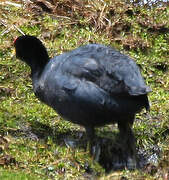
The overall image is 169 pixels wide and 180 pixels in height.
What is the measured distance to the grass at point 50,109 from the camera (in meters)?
6.30

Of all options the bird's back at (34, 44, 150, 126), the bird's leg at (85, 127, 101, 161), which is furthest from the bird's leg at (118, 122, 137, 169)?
the bird's back at (34, 44, 150, 126)

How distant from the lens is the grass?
6305mm

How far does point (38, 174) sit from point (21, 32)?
3207 millimetres

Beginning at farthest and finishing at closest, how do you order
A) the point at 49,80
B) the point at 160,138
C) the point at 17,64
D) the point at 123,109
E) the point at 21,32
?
the point at 21,32, the point at 17,64, the point at 160,138, the point at 49,80, the point at 123,109

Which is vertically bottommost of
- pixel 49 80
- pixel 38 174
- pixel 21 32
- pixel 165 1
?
pixel 38 174

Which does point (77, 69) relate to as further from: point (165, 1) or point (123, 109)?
point (165, 1)

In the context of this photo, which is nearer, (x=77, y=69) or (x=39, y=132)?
(x=77, y=69)

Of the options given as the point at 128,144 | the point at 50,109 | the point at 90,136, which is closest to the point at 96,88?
the point at 90,136

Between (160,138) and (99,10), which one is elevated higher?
(99,10)

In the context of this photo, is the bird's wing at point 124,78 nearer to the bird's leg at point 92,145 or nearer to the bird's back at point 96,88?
the bird's back at point 96,88

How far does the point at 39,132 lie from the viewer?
22.8ft

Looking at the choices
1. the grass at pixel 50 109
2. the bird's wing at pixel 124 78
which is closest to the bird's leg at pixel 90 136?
the grass at pixel 50 109

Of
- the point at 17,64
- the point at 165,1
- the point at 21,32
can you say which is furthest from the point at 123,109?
the point at 165,1

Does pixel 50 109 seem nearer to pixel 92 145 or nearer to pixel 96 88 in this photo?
pixel 92 145
